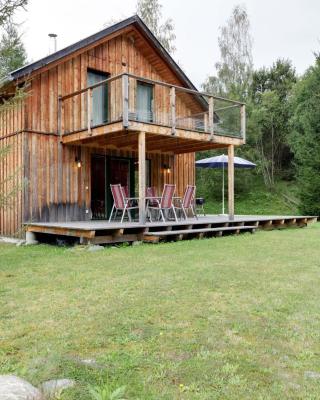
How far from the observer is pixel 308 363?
2.63m

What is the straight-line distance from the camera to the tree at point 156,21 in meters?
23.5

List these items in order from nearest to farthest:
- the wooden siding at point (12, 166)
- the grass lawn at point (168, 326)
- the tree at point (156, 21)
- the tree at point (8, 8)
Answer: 1. the grass lawn at point (168, 326)
2. the tree at point (8, 8)
3. the wooden siding at point (12, 166)
4. the tree at point (156, 21)

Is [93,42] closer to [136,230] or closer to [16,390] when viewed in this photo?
[136,230]

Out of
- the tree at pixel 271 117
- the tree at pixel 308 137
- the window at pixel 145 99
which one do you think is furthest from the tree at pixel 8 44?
the tree at pixel 271 117

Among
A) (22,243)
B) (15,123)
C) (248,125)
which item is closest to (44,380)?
(22,243)

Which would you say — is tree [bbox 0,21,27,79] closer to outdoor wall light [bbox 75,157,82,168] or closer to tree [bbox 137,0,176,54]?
outdoor wall light [bbox 75,157,82,168]

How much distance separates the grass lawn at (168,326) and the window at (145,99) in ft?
22.1

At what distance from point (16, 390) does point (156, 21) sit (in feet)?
79.8

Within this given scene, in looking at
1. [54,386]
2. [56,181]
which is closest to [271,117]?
[56,181]

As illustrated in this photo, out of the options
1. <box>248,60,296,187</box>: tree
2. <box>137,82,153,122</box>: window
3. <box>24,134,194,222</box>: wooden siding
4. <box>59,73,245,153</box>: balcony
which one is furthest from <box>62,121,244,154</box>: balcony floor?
<box>248,60,296,187</box>: tree

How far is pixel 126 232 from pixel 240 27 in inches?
916

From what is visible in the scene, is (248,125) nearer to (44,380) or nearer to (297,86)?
(297,86)

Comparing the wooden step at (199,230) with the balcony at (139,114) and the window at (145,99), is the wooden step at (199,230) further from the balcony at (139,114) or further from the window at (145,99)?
the window at (145,99)

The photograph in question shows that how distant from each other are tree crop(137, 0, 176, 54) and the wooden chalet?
12.0 m
